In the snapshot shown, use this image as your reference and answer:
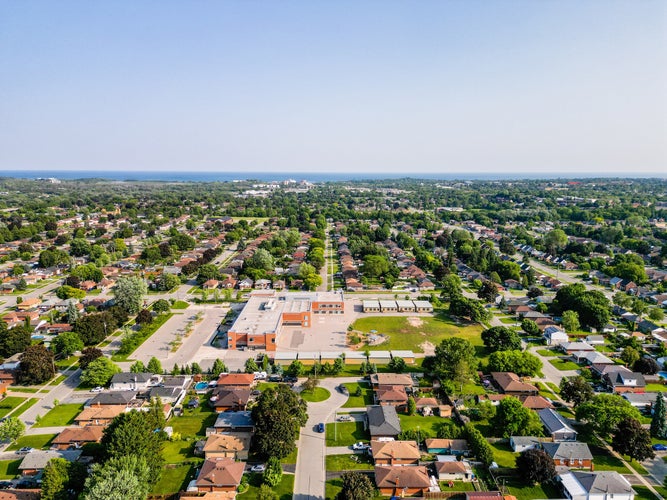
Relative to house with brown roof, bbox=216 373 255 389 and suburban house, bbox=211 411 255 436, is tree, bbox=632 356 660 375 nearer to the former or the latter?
suburban house, bbox=211 411 255 436

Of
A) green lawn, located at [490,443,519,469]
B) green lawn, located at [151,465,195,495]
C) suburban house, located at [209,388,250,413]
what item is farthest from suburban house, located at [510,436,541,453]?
green lawn, located at [151,465,195,495]


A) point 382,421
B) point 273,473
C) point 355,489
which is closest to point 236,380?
point 273,473

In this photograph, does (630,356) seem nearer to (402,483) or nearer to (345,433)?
(402,483)

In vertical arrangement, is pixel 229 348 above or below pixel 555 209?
below

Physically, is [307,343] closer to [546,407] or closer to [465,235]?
[546,407]

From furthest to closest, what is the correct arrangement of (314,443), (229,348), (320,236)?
(320,236) < (229,348) < (314,443)

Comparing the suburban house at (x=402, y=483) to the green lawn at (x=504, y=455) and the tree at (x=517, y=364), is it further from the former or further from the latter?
the tree at (x=517, y=364)

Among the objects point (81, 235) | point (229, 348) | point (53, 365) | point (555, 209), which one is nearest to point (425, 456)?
point (229, 348)
